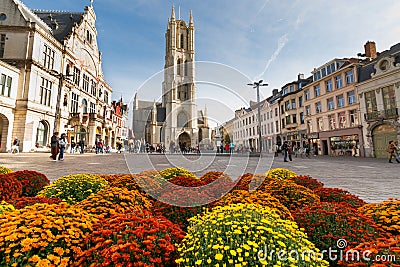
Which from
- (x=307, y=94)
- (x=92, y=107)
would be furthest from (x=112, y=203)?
(x=92, y=107)

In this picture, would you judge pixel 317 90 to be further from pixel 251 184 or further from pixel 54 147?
pixel 54 147

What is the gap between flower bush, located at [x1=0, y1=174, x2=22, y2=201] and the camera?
3.51m

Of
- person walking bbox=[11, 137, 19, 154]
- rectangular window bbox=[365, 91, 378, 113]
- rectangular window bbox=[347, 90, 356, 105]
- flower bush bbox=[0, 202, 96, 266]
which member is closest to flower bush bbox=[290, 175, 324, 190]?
flower bush bbox=[0, 202, 96, 266]

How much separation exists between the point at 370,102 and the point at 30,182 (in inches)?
1261

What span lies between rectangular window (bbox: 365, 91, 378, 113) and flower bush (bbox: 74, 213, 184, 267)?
30.5 m

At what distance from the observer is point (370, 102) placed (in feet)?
78.4

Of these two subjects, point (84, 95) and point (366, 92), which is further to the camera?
point (84, 95)

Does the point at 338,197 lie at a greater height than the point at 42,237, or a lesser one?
lesser

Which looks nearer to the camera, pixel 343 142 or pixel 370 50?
pixel 343 142

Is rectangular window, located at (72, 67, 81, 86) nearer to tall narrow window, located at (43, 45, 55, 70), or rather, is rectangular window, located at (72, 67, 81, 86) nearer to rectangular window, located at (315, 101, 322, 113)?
tall narrow window, located at (43, 45, 55, 70)

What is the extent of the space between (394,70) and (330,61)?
9.80 m

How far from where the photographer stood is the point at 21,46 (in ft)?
73.8

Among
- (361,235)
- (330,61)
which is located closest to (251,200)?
(361,235)

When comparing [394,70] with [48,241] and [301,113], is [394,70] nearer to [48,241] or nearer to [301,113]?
[301,113]
